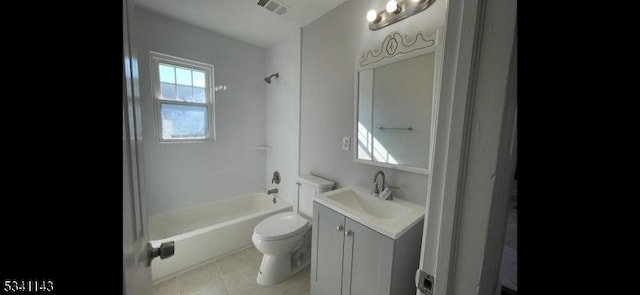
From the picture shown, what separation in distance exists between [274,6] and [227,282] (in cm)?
247

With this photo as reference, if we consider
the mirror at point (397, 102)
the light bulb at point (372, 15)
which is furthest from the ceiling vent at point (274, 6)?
the mirror at point (397, 102)

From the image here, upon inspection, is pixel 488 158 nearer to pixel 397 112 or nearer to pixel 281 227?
pixel 397 112

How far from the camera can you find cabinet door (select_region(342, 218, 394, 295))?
1028mm

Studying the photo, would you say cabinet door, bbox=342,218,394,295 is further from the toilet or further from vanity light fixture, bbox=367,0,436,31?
vanity light fixture, bbox=367,0,436,31

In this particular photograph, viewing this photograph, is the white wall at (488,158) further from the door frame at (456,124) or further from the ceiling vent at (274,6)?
the ceiling vent at (274,6)

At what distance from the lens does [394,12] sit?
138cm

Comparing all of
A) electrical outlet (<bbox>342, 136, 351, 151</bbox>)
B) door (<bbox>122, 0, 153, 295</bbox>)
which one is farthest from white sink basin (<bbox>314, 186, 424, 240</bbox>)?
door (<bbox>122, 0, 153, 295</bbox>)

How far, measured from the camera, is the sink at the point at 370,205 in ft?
4.36

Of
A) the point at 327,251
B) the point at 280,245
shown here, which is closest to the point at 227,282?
the point at 280,245

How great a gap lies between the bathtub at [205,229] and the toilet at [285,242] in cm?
42

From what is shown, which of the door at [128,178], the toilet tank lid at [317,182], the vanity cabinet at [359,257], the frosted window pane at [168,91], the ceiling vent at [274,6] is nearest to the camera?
the door at [128,178]

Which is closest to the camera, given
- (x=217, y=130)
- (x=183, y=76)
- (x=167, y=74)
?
(x=167, y=74)
